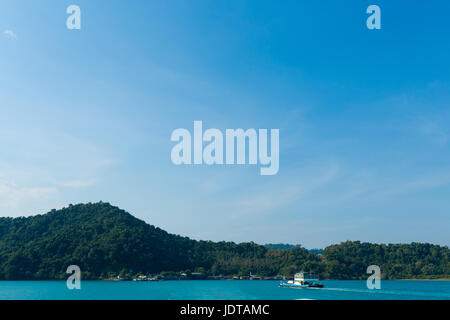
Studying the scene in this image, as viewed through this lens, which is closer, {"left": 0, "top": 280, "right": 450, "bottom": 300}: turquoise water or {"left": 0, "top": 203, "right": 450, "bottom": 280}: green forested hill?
{"left": 0, "top": 280, "right": 450, "bottom": 300}: turquoise water

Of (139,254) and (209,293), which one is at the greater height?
(139,254)

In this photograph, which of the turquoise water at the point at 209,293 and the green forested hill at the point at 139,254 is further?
the green forested hill at the point at 139,254

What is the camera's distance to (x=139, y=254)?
14888 cm

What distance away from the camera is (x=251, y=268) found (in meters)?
184

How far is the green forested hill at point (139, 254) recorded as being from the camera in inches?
5413

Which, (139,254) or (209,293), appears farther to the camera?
(139,254)

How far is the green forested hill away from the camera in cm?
13750
